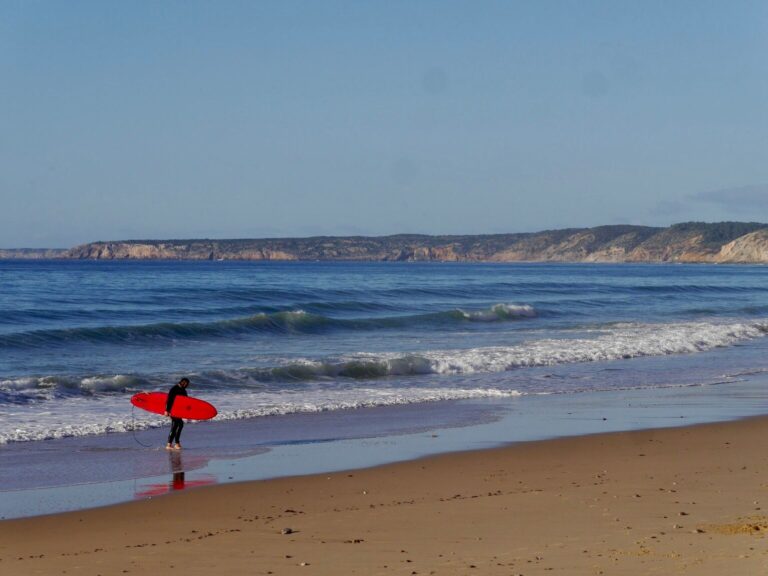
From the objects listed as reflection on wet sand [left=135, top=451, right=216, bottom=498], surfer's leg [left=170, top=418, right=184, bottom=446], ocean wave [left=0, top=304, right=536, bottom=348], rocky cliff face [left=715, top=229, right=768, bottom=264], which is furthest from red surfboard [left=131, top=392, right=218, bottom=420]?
rocky cliff face [left=715, top=229, right=768, bottom=264]

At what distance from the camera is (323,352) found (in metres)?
25.9

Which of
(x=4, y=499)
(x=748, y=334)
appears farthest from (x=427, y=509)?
(x=748, y=334)

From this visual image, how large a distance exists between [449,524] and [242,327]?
24.7 m

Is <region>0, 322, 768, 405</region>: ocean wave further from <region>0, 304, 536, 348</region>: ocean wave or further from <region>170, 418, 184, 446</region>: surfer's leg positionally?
<region>0, 304, 536, 348</region>: ocean wave

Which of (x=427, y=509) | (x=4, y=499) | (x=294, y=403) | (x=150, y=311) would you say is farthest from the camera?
(x=150, y=311)

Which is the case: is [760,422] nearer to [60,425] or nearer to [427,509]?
[427,509]

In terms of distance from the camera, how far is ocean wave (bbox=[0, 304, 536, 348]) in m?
27.6

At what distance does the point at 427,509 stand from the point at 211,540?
2003 millimetres

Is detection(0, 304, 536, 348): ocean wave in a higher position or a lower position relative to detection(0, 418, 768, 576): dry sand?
lower

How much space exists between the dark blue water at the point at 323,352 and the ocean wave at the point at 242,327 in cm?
7

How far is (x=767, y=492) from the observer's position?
9281 mm

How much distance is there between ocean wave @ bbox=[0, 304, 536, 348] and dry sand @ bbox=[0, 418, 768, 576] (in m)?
18.1

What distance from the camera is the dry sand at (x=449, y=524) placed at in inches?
274

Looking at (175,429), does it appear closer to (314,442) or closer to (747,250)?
(314,442)
